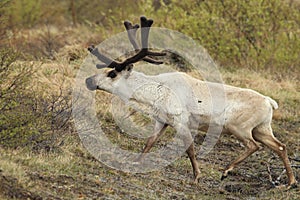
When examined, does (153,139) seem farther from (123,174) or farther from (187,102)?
(123,174)

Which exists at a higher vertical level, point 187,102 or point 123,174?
point 187,102

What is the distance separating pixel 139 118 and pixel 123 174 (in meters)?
3.12

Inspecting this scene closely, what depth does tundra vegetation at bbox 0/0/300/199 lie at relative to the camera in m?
7.03

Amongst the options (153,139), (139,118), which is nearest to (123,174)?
(153,139)

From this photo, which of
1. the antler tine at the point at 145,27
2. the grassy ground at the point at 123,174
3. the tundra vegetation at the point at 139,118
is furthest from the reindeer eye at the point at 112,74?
the grassy ground at the point at 123,174

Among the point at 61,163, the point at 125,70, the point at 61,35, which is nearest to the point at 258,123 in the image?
the point at 125,70

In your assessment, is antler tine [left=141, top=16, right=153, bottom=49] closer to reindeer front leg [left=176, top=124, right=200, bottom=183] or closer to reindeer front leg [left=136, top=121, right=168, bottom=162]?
reindeer front leg [left=136, top=121, right=168, bottom=162]

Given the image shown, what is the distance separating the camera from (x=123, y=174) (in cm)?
780

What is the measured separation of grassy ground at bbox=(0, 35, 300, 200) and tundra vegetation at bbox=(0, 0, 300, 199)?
0.01m

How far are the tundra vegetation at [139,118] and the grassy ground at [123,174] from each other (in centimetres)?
1

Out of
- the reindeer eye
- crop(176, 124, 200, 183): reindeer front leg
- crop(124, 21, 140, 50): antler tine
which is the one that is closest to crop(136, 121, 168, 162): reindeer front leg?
crop(176, 124, 200, 183): reindeer front leg

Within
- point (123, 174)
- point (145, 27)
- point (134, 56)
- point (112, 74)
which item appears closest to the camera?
point (123, 174)

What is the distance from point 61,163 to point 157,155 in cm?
213

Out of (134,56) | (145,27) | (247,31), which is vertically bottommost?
(247,31)
